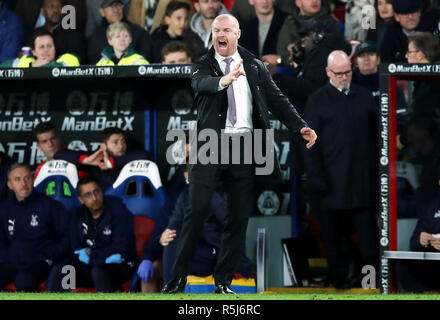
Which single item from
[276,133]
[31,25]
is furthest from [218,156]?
[31,25]

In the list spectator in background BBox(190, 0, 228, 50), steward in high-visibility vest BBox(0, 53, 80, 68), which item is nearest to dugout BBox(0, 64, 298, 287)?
steward in high-visibility vest BBox(0, 53, 80, 68)

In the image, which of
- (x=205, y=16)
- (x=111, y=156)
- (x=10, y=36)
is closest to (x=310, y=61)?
(x=205, y=16)

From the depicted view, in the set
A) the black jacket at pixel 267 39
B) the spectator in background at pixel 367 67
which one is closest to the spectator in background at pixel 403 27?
the spectator in background at pixel 367 67

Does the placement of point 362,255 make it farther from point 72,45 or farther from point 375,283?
point 72,45

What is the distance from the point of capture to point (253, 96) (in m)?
8.24

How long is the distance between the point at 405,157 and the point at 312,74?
1.13 m

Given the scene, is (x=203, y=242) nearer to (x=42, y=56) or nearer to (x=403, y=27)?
(x=42, y=56)

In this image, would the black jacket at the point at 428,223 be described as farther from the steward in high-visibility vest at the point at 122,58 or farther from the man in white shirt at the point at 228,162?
the steward in high-visibility vest at the point at 122,58

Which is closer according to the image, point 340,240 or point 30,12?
point 340,240

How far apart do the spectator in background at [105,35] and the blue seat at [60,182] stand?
3.43 feet

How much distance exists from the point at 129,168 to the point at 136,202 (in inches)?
12.7

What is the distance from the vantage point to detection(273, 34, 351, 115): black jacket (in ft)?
35.1

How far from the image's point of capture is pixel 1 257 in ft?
36.2

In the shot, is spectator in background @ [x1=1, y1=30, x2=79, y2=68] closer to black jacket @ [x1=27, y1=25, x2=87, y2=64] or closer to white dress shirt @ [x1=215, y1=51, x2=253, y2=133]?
black jacket @ [x1=27, y1=25, x2=87, y2=64]
